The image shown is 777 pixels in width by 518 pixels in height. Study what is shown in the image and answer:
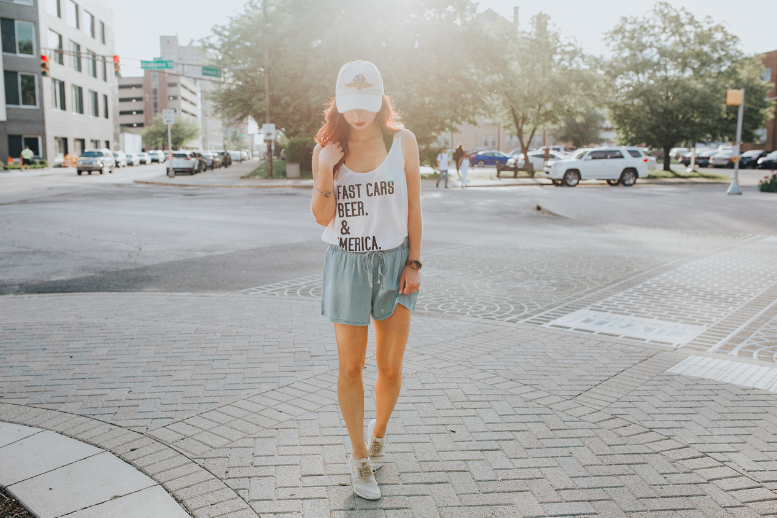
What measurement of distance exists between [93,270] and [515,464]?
23.8 ft

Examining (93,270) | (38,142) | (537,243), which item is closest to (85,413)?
(93,270)

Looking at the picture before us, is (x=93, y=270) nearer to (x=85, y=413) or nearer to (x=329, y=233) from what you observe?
(x=85, y=413)

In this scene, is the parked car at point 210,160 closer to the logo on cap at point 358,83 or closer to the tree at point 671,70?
the tree at point 671,70

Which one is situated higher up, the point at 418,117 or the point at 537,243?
the point at 418,117

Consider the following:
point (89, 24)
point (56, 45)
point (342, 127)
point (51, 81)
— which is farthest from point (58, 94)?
point (342, 127)

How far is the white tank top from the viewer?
287 cm

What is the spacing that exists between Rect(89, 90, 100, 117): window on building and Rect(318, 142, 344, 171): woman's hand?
68533 mm

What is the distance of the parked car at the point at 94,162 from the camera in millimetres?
43656

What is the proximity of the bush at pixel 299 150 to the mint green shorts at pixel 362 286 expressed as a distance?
110 feet

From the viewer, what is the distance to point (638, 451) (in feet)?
10.9

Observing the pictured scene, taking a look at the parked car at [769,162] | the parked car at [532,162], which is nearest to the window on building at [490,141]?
the parked car at [769,162]

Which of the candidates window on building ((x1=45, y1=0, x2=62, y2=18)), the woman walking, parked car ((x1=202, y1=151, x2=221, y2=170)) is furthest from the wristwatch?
window on building ((x1=45, y1=0, x2=62, y2=18))

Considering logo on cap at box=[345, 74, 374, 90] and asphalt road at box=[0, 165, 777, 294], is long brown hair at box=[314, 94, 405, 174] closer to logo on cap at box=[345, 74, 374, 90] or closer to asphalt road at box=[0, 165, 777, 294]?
logo on cap at box=[345, 74, 374, 90]

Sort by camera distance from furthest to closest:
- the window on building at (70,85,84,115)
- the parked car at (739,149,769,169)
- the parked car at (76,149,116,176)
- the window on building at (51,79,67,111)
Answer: the window on building at (70,85,84,115) < the window on building at (51,79,67,111) < the parked car at (739,149,769,169) < the parked car at (76,149,116,176)
